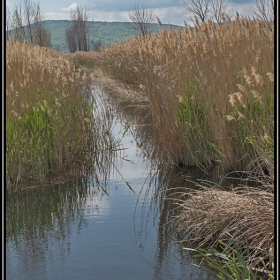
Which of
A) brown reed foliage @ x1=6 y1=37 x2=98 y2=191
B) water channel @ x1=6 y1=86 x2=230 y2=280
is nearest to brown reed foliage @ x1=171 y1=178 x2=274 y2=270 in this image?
water channel @ x1=6 y1=86 x2=230 y2=280

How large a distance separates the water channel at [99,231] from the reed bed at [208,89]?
0.42 m

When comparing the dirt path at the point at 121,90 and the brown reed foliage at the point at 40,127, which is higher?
the dirt path at the point at 121,90

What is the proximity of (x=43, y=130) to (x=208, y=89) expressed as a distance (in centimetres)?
209

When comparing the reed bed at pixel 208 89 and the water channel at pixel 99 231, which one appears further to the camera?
the reed bed at pixel 208 89

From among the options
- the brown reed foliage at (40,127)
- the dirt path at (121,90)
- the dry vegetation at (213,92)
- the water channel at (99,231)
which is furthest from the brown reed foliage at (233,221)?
the dirt path at (121,90)

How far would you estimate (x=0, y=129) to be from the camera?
11.4 ft

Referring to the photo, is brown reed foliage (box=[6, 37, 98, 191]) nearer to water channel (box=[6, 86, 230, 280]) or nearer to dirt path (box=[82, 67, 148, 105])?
water channel (box=[6, 86, 230, 280])

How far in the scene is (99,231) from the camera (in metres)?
4.37

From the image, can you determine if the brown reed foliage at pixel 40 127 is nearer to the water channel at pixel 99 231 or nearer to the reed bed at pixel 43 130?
the reed bed at pixel 43 130

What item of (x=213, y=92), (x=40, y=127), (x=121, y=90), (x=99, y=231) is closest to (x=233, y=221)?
(x=99, y=231)

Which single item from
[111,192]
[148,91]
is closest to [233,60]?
[148,91]

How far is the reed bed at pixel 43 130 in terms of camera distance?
5.68m

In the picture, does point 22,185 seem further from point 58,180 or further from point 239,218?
point 239,218

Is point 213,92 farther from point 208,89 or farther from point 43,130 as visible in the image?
point 43,130
